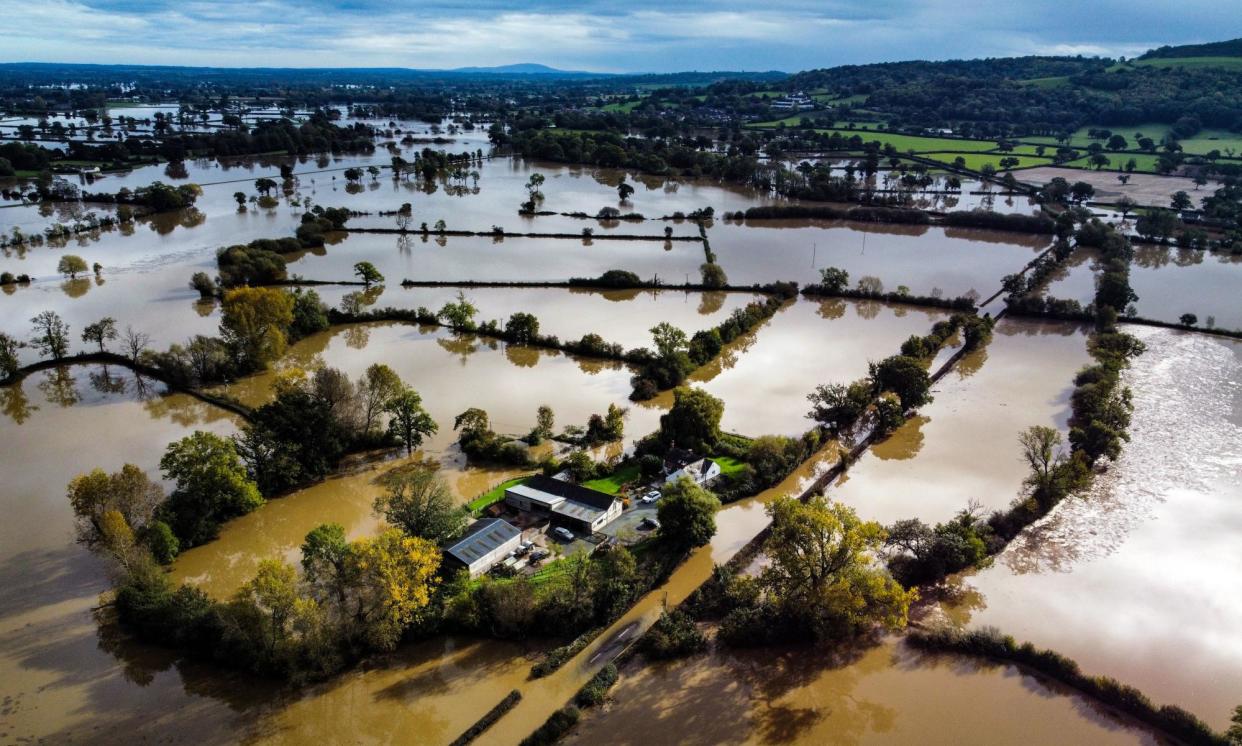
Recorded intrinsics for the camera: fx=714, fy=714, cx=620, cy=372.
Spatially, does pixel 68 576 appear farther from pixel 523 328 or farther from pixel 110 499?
pixel 523 328

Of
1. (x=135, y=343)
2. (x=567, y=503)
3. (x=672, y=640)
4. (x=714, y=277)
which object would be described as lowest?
(x=672, y=640)

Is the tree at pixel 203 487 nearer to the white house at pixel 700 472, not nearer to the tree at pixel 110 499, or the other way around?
the tree at pixel 110 499

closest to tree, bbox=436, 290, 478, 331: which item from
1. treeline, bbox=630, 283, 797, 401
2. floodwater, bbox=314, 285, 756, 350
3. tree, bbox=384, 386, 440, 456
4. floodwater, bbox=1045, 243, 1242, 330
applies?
floodwater, bbox=314, 285, 756, 350

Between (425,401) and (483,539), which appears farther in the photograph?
(425,401)

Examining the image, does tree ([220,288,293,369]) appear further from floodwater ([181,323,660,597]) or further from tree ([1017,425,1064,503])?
tree ([1017,425,1064,503])

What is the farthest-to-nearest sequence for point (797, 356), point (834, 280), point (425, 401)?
point (834, 280), point (797, 356), point (425, 401)

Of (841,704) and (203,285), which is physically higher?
(203,285)

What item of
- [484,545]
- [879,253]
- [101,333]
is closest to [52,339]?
[101,333]

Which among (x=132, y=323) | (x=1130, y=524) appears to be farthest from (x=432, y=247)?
(x=1130, y=524)
